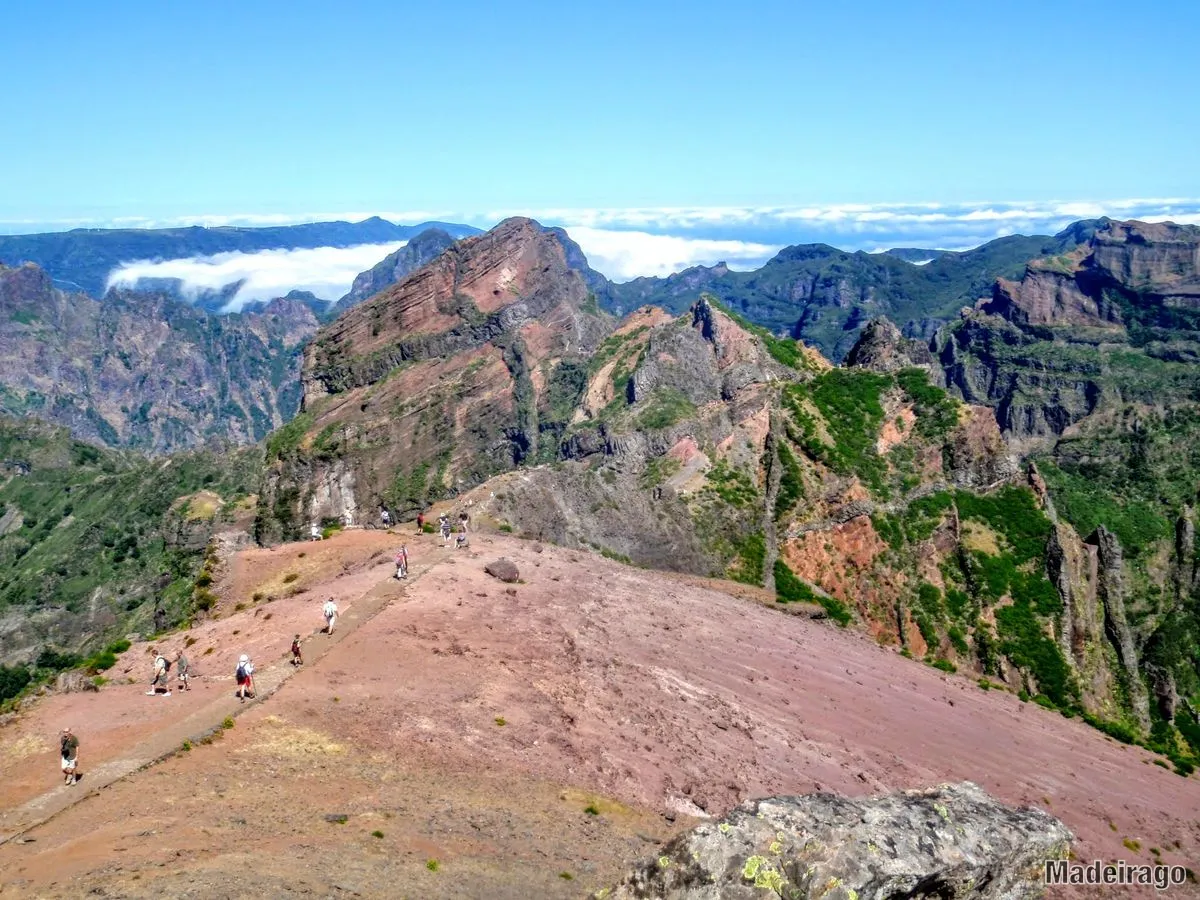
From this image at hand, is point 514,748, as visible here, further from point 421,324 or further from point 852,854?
point 421,324

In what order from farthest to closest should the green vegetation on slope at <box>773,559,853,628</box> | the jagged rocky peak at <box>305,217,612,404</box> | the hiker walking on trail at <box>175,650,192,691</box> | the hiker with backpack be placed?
the jagged rocky peak at <box>305,217,612,404</box>, the green vegetation on slope at <box>773,559,853,628</box>, the hiker with backpack, the hiker walking on trail at <box>175,650,192,691</box>

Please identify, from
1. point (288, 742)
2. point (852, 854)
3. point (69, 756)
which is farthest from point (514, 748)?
point (852, 854)

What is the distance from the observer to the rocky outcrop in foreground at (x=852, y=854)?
16.3 meters

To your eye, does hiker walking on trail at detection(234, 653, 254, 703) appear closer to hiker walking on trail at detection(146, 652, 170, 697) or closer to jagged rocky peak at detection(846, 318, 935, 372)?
hiker walking on trail at detection(146, 652, 170, 697)

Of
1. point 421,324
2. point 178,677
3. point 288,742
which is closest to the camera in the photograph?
point 288,742

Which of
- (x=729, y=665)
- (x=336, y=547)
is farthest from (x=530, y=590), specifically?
(x=336, y=547)

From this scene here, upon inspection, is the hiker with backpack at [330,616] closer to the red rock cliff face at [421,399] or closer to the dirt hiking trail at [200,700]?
the dirt hiking trail at [200,700]

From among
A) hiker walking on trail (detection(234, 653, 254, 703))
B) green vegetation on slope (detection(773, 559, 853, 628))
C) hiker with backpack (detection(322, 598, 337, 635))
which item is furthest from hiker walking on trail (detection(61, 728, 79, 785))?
green vegetation on slope (detection(773, 559, 853, 628))

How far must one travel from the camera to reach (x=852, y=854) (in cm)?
1681

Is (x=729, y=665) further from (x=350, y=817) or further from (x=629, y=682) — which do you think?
(x=350, y=817)

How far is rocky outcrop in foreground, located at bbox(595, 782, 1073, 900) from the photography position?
53.6ft

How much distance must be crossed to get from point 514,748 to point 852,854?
54.5ft

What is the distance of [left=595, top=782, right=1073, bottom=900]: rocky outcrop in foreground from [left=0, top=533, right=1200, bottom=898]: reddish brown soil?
756cm

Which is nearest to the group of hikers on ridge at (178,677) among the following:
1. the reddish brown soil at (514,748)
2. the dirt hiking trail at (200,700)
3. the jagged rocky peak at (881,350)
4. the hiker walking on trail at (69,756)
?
the hiker walking on trail at (69,756)
